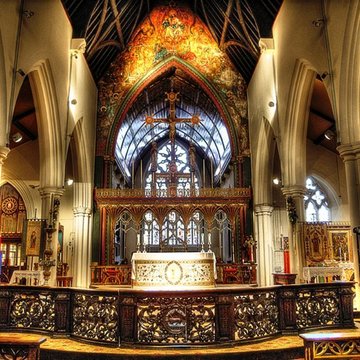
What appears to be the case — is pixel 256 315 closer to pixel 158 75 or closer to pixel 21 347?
pixel 21 347

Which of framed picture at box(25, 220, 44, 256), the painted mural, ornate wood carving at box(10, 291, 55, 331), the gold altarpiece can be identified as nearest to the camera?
ornate wood carving at box(10, 291, 55, 331)

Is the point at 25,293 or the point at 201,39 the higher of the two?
the point at 201,39

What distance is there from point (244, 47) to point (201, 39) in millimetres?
2508

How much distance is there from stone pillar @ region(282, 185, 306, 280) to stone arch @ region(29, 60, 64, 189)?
18.8 ft

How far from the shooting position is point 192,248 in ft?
79.2

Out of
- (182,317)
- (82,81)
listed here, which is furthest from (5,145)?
(82,81)

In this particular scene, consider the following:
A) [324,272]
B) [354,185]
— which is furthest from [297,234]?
[354,185]

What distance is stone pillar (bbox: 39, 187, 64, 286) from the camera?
32.5ft

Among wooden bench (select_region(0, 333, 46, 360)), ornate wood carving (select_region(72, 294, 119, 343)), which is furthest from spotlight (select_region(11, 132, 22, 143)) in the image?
wooden bench (select_region(0, 333, 46, 360))

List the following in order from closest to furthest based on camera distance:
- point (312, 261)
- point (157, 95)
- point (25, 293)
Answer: point (25, 293), point (312, 261), point (157, 95)

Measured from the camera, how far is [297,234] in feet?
33.5

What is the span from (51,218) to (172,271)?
122 inches

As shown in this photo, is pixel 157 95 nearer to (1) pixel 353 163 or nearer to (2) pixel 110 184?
(2) pixel 110 184

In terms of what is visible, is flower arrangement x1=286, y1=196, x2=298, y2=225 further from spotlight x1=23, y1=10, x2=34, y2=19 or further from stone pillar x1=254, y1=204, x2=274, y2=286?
spotlight x1=23, y1=10, x2=34, y2=19
